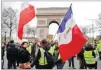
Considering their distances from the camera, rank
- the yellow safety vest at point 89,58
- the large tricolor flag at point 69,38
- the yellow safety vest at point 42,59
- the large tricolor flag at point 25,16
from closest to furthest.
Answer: the large tricolor flag at point 69,38 → the yellow safety vest at point 42,59 → the large tricolor flag at point 25,16 → the yellow safety vest at point 89,58

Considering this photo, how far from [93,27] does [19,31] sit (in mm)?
59518

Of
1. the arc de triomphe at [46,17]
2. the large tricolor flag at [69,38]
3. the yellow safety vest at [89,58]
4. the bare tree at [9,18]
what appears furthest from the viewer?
the arc de triomphe at [46,17]

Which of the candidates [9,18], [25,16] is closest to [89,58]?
[25,16]

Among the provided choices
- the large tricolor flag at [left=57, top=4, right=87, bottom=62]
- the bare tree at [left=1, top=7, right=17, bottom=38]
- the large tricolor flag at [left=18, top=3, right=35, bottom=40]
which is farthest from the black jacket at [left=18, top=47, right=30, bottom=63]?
the bare tree at [left=1, top=7, right=17, bottom=38]

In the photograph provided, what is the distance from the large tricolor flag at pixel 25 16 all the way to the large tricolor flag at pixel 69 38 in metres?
1.25

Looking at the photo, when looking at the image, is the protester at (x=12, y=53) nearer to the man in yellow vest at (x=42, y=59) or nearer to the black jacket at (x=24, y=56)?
the black jacket at (x=24, y=56)

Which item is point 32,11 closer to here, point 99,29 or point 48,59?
point 48,59

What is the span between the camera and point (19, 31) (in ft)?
36.4

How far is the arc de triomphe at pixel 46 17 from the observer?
74256 mm

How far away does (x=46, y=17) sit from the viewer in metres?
77.3

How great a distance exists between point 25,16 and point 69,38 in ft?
Answer: 5.84

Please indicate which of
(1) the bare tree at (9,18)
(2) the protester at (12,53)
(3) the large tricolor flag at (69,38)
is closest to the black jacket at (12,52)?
(2) the protester at (12,53)

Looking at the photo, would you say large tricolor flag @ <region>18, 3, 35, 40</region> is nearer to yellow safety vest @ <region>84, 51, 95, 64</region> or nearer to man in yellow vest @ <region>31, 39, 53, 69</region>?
man in yellow vest @ <region>31, 39, 53, 69</region>

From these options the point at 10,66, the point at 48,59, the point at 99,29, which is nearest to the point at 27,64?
the point at 48,59
